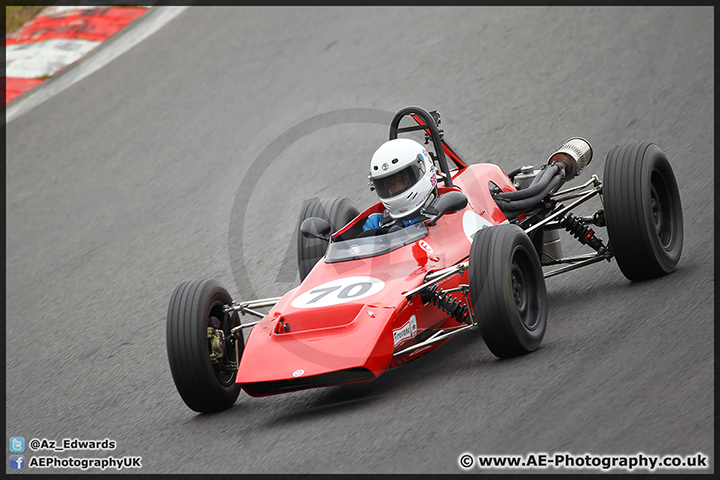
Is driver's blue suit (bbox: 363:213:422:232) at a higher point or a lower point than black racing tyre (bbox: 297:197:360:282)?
higher

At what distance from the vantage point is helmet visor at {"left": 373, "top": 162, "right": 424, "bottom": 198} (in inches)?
249

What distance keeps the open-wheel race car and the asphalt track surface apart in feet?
0.83

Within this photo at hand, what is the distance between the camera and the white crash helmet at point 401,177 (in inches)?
249

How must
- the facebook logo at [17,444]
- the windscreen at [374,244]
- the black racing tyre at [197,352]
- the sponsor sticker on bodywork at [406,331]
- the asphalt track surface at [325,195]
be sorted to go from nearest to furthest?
the asphalt track surface at [325,195] < the sponsor sticker on bodywork at [406,331] < the black racing tyre at [197,352] < the facebook logo at [17,444] < the windscreen at [374,244]

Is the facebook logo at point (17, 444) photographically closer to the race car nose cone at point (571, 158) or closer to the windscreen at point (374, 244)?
the windscreen at point (374, 244)

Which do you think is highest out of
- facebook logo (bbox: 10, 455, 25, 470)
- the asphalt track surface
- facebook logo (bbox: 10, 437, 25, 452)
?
the asphalt track surface

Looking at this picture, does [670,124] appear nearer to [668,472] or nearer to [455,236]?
[455,236]

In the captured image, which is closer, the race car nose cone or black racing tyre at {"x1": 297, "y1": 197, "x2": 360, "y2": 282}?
black racing tyre at {"x1": 297, "y1": 197, "x2": 360, "y2": 282}

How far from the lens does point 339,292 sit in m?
5.80

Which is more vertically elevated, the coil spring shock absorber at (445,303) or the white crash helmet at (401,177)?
the white crash helmet at (401,177)

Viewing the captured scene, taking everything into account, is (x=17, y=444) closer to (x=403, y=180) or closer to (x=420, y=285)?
(x=420, y=285)

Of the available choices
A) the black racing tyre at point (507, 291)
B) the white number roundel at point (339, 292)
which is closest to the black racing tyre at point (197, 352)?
the white number roundel at point (339, 292)

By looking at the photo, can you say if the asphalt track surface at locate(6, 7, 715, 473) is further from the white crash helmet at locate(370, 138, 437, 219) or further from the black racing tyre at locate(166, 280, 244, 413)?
the white crash helmet at locate(370, 138, 437, 219)

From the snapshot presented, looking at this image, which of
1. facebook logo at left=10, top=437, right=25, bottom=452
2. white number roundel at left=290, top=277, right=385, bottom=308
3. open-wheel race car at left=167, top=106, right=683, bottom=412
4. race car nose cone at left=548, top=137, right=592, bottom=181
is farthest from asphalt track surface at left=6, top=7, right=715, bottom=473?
race car nose cone at left=548, top=137, right=592, bottom=181
